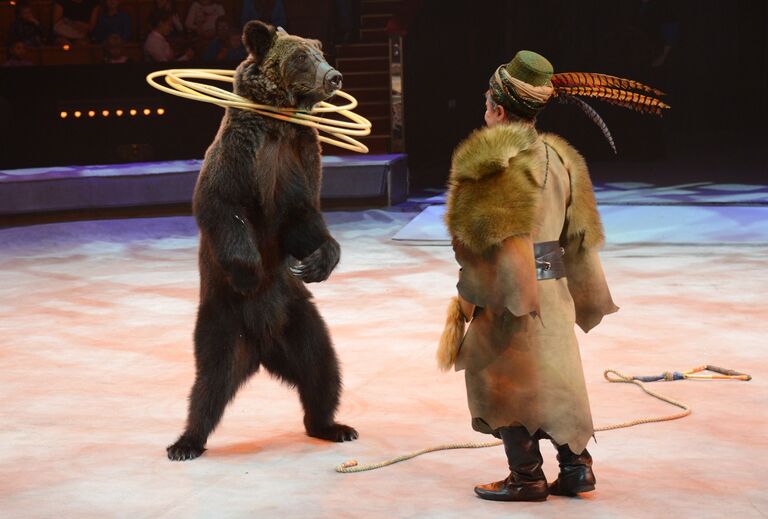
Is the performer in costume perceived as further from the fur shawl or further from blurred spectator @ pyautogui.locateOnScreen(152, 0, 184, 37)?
blurred spectator @ pyautogui.locateOnScreen(152, 0, 184, 37)

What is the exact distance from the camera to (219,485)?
4.00 metres

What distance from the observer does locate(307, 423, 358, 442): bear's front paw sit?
4500 millimetres

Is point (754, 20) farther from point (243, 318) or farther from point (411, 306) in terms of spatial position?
point (243, 318)

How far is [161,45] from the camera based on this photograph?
12.7 meters

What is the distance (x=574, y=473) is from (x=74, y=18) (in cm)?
1091

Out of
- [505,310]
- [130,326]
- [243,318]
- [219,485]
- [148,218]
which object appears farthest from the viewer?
[148,218]

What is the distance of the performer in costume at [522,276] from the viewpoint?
3.55 metres

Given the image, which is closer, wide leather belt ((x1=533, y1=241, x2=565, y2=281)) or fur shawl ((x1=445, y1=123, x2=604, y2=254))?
fur shawl ((x1=445, y1=123, x2=604, y2=254))

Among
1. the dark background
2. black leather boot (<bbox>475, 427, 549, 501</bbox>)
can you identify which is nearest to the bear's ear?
black leather boot (<bbox>475, 427, 549, 501</bbox>)

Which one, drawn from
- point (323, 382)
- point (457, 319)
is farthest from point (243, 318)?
point (457, 319)

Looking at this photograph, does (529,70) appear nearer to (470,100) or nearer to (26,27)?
(26,27)

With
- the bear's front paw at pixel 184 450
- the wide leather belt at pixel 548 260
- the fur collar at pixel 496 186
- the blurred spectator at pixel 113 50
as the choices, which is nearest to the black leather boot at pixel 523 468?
the wide leather belt at pixel 548 260

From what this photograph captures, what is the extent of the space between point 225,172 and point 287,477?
1095 mm

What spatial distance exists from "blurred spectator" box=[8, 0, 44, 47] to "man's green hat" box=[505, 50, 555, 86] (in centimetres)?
1040
